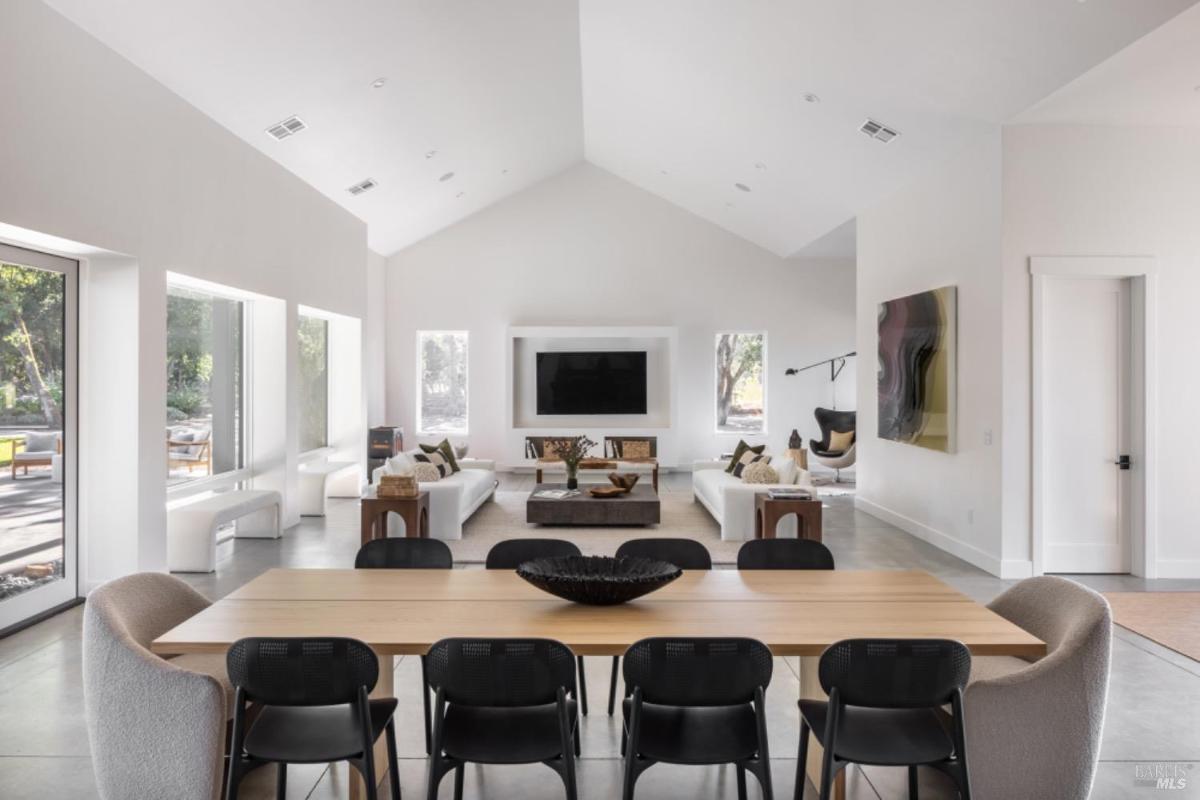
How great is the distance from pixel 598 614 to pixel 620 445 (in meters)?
9.15

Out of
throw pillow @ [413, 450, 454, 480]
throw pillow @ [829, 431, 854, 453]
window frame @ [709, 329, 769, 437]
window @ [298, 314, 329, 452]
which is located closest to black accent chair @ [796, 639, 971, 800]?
throw pillow @ [413, 450, 454, 480]

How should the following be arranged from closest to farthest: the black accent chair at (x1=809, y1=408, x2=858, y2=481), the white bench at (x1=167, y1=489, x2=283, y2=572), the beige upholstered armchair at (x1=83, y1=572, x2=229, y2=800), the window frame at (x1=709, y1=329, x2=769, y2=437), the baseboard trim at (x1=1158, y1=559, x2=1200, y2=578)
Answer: the beige upholstered armchair at (x1=83, y1=572, x2=229, y2=800) → the baseboard trim at (x1=1158, y1=559, x2=1200, y2=578) → the white bench at (x1=167, y1=489, x2=283, y2=572) → the black accent chair at (x1=809, y1=408, x2=858, y2=481) → the window frame at (x1=709, y1=329, x2=769, y2=437)

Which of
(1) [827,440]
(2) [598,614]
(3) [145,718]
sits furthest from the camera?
(1) [827,440]

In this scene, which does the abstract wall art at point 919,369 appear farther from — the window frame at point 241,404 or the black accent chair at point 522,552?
the window frame at point 241,404

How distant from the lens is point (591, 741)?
3291 mm

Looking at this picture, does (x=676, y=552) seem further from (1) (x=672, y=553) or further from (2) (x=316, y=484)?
(2) (x=316, y=484)

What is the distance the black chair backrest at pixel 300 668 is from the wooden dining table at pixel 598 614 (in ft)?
0.42

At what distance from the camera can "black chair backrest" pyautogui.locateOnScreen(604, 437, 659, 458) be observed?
11.9 meters

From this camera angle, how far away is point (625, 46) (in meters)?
7.68

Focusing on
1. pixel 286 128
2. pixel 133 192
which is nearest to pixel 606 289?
pixel 286 128

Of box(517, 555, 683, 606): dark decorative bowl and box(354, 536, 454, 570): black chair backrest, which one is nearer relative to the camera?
box(517, 555, 683, 606): dark decorative bowl

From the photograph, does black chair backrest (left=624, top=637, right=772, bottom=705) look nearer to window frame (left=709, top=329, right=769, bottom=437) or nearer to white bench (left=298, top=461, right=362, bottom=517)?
white bench (left=298, top=461, right=362, bottom=517)

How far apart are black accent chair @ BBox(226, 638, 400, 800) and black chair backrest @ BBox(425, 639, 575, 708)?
21cm

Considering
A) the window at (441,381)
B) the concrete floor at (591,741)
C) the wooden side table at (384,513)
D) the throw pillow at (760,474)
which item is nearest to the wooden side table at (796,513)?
the throw pillow at (760,474)
